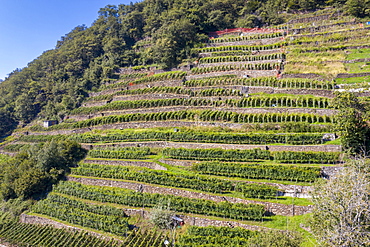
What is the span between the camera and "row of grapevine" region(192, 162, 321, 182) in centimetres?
2472

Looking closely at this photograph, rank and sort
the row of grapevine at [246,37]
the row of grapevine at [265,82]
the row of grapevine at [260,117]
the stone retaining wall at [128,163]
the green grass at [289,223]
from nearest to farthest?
the green grass at [289,223], the row of grapevine at [260,117], the stone retaining wall at [128,163], the row of grapevine at [265,82], the row of grapevine at [246,37]

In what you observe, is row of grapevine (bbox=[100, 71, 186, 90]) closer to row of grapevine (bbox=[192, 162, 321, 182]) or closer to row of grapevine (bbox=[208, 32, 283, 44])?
row of grapevine (bbox=[208, 32, 283, 44])

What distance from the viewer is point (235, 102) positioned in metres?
39.0

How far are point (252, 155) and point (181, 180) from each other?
849 cm

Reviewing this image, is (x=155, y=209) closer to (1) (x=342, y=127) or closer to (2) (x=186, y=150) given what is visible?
(2) (x=186, y=150)

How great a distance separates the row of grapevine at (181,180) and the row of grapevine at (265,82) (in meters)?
19.6

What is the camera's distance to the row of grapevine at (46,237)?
1060 inches

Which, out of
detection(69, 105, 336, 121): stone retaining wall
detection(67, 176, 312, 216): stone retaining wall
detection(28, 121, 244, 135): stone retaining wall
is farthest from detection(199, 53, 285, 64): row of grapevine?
detection(67, 176, 312, 216): stone retaining wall

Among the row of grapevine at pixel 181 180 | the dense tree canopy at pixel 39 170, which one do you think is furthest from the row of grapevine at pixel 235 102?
the row of grapevine at pixel 181 180

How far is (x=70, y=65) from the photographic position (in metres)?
74.6

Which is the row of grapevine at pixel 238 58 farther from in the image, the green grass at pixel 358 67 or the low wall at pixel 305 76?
the green grass at pixel 358 67

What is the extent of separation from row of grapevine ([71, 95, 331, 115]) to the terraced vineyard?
7.1 inches

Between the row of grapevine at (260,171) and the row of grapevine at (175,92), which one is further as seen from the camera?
the row of grapevine at (175,92)

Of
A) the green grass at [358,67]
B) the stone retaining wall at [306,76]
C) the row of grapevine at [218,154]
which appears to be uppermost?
the stone retaining wall at [306,76]
